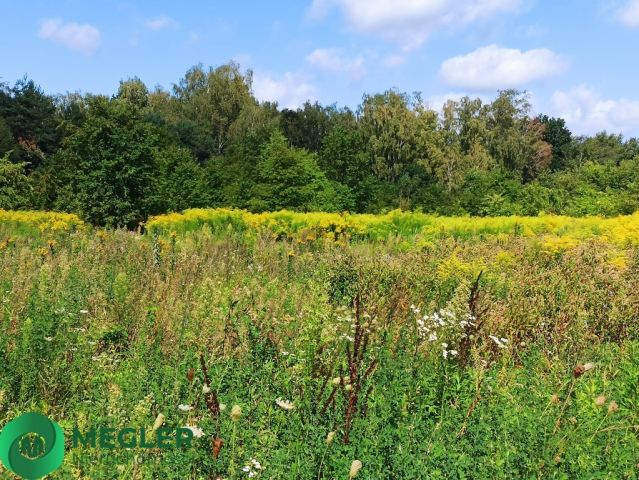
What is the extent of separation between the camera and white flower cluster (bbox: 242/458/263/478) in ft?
8.24

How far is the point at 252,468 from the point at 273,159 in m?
18.1

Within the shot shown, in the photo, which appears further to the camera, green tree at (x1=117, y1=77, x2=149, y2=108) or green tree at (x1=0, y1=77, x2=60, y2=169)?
green tree at (x1=117, y1=77, x2=149, y2=108)

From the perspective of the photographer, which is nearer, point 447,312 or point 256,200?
point 447,312

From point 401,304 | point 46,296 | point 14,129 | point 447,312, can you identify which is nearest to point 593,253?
point 401,304

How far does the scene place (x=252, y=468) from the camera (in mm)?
2693

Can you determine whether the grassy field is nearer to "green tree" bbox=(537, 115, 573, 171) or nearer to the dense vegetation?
the dense vegetation

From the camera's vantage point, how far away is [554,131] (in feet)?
196

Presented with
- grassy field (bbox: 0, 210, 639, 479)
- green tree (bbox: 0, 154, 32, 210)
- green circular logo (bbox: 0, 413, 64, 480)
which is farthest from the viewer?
green tree (bbox: 0, 154, 32, 210)

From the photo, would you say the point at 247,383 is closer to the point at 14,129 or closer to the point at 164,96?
the point at 14,129

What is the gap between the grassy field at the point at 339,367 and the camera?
2.72 meters

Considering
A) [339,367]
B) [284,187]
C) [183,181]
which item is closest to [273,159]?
[284,187]

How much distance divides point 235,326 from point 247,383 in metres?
0.64

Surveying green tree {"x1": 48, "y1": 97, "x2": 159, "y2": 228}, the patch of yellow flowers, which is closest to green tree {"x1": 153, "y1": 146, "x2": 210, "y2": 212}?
green tree {"x1": 48, "y1": 97, "x2": 159, "y2": 228}

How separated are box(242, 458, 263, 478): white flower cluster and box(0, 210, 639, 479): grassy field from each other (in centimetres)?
1
